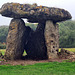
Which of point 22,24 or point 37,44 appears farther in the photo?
point 37,44

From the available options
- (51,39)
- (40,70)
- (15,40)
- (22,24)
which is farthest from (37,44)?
(40,70)

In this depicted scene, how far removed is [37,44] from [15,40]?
3.79m

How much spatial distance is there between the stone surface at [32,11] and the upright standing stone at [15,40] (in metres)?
1.13

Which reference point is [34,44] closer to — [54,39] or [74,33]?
[54,39]

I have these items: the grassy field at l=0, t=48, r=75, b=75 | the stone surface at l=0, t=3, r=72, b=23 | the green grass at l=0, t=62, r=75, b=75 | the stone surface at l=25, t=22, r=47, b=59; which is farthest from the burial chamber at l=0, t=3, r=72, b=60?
the green grass at l=0, t=62, r=75, b=75

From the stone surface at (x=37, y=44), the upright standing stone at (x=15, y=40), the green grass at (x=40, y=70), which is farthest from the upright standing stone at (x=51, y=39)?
the green grass at (x=40, y=70)

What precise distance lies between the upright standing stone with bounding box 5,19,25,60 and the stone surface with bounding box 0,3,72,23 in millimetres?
1131

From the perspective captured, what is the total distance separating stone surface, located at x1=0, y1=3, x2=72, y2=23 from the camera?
741 inches

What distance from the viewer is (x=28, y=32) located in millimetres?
22641

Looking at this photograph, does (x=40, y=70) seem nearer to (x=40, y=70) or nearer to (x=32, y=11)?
(x=40, y=70)

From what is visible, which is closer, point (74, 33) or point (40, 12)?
point (40, 12)

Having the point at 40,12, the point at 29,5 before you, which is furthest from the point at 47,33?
the point at 29,5

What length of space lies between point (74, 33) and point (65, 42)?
11.1ft

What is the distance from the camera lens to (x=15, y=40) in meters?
19.2
